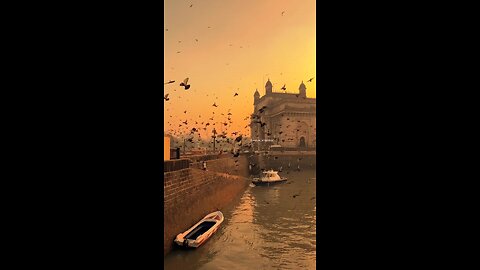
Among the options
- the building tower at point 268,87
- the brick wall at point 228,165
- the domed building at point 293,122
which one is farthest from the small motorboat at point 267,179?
the building tower at point 268,87

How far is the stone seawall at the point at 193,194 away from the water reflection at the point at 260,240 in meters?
0.96

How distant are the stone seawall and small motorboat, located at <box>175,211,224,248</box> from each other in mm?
340

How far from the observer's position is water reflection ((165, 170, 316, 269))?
11641 mm

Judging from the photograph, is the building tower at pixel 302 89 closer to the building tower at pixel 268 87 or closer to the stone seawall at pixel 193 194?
the building tower at pixel 268 87

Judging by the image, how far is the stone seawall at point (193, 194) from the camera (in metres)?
11.8

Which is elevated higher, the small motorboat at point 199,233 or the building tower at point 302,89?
the building tower at point 302,89

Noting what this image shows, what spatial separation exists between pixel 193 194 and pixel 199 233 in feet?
6.26

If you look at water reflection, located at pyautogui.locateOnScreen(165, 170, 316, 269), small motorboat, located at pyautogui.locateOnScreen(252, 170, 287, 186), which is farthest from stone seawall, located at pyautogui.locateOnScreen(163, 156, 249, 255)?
small motorboat, located at pyautogui.locateOnScreen(252, 170, 287, 186)

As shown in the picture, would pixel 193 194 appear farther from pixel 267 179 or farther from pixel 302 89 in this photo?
pixel 302 89

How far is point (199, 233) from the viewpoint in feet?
45.8
